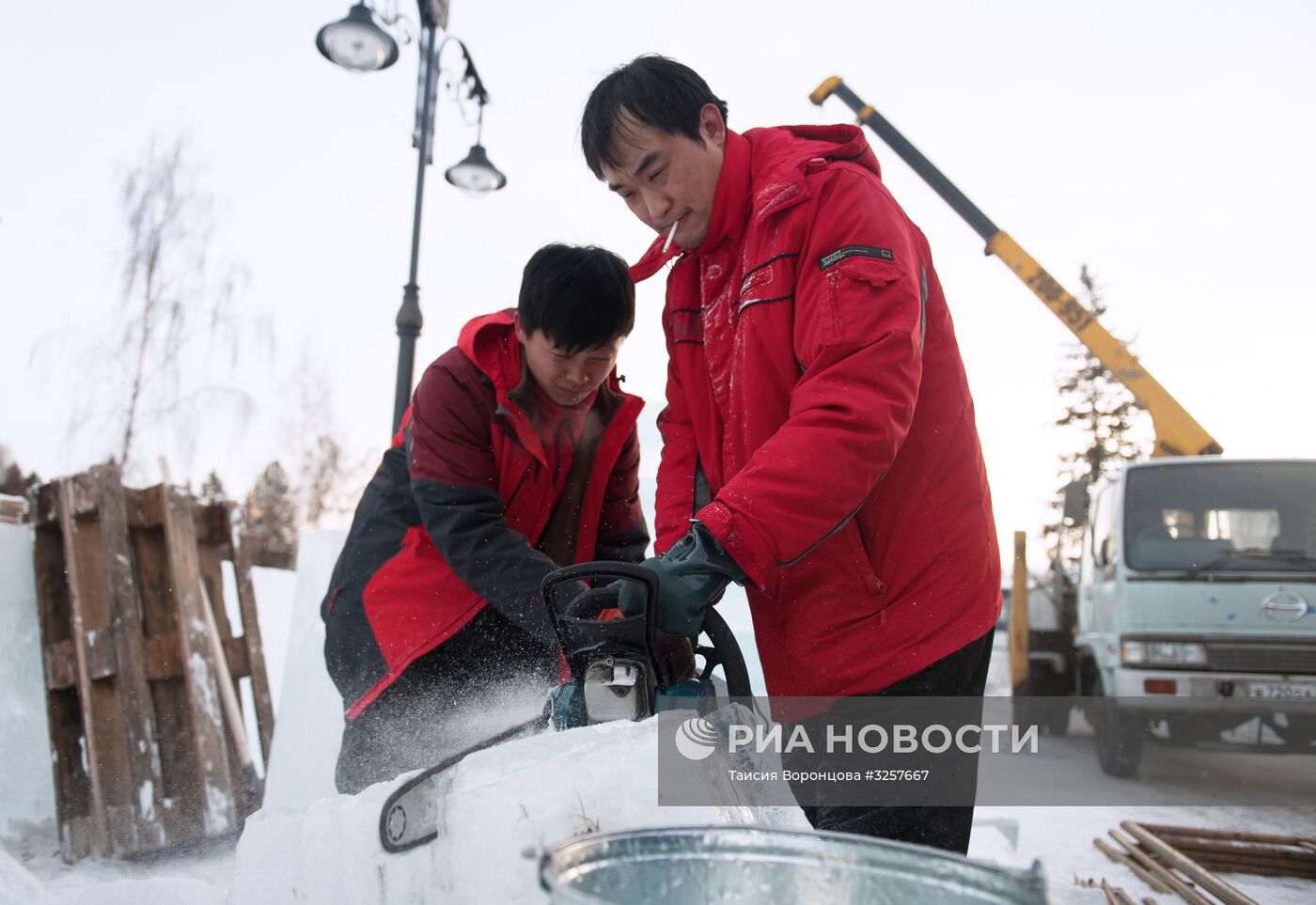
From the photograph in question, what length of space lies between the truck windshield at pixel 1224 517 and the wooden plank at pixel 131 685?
5638mm

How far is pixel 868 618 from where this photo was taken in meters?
1.55

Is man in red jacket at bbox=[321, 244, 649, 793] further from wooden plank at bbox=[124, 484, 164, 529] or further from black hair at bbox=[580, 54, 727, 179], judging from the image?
wooden plank at bbox=[124, 484, 164, 529]


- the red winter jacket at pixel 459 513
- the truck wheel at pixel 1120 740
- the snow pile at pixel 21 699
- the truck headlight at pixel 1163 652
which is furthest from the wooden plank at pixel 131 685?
the truck wheel at pixel 1120 740

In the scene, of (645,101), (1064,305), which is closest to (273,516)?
(1064,305)

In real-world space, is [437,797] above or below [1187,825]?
above

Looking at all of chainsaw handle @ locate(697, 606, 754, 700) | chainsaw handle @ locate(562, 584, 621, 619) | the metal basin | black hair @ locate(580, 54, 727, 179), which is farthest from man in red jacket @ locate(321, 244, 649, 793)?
the metal basin

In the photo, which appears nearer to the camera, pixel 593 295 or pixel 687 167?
pixel 687 167

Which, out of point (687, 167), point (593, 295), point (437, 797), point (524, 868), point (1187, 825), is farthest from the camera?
point (1187, 825)

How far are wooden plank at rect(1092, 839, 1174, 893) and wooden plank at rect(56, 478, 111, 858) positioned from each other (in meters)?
4.25

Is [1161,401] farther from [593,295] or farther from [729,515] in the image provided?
[729,515]

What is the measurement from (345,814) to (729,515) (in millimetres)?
668

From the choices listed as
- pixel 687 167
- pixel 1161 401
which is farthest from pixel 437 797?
pixel 1161 401

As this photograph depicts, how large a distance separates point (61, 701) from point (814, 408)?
4.27 meters

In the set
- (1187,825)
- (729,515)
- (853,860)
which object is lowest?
(1187,825)
